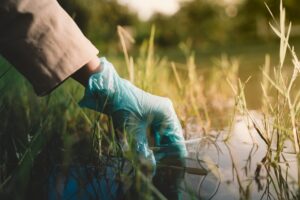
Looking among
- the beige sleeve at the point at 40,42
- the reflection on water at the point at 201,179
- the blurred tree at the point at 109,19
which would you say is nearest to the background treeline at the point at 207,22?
the blurred tree at the point at 109,19

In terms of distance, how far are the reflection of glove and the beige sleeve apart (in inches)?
4.7

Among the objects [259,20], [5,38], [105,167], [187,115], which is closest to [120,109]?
[105,167]

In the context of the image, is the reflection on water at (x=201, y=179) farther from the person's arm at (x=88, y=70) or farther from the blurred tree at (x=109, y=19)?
the blurred tree at (x=109, y=19)

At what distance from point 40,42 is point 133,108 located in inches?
15.0

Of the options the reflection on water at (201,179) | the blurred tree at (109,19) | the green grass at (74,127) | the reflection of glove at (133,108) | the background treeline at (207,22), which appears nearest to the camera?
the reflection on water at (201,179)

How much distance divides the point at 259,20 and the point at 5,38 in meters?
17.4

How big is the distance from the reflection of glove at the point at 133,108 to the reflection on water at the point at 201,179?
6.5 inches

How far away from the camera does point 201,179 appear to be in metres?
1.13

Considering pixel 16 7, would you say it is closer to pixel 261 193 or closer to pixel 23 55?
pixel 23 55

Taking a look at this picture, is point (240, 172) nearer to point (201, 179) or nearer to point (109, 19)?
point (201, 179)

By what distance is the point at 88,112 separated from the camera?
6.00 feet

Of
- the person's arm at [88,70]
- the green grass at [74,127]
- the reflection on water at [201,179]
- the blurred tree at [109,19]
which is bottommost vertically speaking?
the reflection on water at [201,179]

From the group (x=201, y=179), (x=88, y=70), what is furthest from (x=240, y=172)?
(x=88, y=70)

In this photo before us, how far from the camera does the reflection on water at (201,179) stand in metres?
1.03
